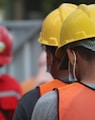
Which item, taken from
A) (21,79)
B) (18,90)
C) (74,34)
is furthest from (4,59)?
(21,79)

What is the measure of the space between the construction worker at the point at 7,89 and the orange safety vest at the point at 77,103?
2.28 m

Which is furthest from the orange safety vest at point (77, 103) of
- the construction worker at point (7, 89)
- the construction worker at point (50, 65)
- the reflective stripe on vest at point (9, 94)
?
the reflective stripe on vest at point (9, 94)

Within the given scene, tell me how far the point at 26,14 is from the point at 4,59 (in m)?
19.9

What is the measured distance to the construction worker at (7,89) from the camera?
584 cm

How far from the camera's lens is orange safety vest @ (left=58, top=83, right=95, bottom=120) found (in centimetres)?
347

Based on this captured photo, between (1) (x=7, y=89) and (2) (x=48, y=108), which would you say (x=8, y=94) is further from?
(2) (x=48, y=108)

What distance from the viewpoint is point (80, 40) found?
363 centimetres

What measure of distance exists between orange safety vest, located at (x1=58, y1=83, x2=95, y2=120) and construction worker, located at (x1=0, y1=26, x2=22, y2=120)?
228 cm

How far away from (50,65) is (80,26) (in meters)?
0.63

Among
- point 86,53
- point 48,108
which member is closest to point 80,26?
point 86,53

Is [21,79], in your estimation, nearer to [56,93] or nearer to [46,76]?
[46,76]

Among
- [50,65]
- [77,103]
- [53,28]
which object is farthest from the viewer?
[53,28]

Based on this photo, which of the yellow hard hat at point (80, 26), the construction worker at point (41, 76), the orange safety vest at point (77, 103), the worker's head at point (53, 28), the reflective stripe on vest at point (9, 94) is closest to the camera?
the orange safety vest at point (77, 103)

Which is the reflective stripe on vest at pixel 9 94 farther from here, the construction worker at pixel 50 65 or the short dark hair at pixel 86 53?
the short dark hair at pixel 86 53
